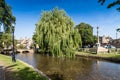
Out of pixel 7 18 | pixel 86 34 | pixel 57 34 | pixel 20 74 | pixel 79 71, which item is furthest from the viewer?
pixel 86 34

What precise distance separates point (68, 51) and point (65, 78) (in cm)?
1156

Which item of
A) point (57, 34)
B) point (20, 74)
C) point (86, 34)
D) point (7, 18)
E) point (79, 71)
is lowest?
point (79, 71)

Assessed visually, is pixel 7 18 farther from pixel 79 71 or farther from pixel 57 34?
pixel 79 71

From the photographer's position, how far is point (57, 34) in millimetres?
32719

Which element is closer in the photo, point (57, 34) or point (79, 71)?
point (79, 71)

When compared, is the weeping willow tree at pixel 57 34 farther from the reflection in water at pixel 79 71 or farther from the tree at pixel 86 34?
the tree at pixel 86 34

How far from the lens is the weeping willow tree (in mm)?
30281

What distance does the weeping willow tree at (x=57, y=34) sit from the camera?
3028 cm

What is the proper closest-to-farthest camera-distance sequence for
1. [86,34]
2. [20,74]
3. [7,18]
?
[20,74] < [7,18] < [86,34]

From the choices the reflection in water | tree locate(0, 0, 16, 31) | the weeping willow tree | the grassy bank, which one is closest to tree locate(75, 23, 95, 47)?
tree locate(0, 0, 16, 31)

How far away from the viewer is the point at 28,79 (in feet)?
44.4

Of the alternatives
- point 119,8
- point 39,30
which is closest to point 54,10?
point 39,30

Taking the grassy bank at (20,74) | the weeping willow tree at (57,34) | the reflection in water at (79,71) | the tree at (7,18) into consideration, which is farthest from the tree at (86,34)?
the grassy bank at (20,74)

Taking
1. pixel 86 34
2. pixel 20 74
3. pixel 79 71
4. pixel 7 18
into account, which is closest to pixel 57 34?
pixel 79 71
